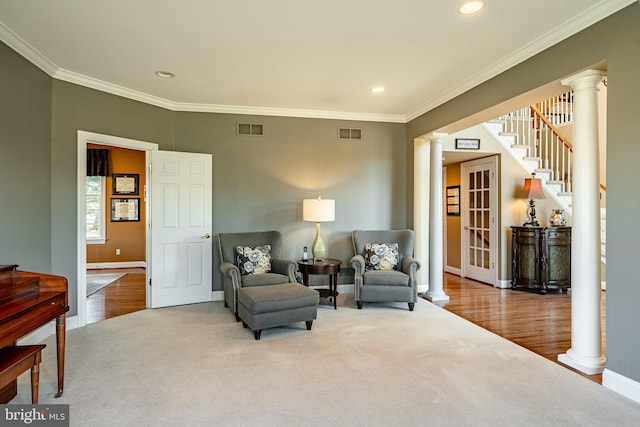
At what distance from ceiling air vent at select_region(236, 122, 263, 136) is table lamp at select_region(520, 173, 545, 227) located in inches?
164

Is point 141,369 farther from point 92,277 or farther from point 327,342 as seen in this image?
point 92,277

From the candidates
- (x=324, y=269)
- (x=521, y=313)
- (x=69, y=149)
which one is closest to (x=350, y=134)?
(x=324, y=269)

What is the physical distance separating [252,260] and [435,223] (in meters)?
2.62

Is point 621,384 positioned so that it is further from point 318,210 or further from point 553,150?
point 553,150

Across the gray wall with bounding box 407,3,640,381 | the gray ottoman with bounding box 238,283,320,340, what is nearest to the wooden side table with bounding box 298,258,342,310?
the gray ottoman with bounding box 238,283,320,340

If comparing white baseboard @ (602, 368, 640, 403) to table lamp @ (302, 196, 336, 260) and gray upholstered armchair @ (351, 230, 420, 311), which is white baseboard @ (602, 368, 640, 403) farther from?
table lamp @ (302, 196, 336, 260)

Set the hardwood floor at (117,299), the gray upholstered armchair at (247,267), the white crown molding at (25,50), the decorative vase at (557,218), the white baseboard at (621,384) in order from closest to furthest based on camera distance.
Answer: the white baseboard at (621,384) → the white crown molding at (25,50) → the gray upholstered armchair at (247,267) → the hardwood floor at (117,299) → the decorative vase at (557,218)

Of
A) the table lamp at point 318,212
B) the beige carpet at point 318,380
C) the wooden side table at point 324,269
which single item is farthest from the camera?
the table lamp at point 318,212

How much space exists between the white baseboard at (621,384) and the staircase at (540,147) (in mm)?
4037

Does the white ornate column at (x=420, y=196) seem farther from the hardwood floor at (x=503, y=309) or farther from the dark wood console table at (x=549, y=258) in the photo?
the dark wood console table at (x=549, y=258)

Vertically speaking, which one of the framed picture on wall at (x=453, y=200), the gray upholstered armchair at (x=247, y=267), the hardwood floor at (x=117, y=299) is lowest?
the hardwood floor at (x=117, y=299)

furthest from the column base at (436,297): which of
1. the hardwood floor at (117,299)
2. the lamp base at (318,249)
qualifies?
the hardwood floor at (117,299)

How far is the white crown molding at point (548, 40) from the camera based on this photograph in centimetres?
257

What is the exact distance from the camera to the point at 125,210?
26.6 ft
